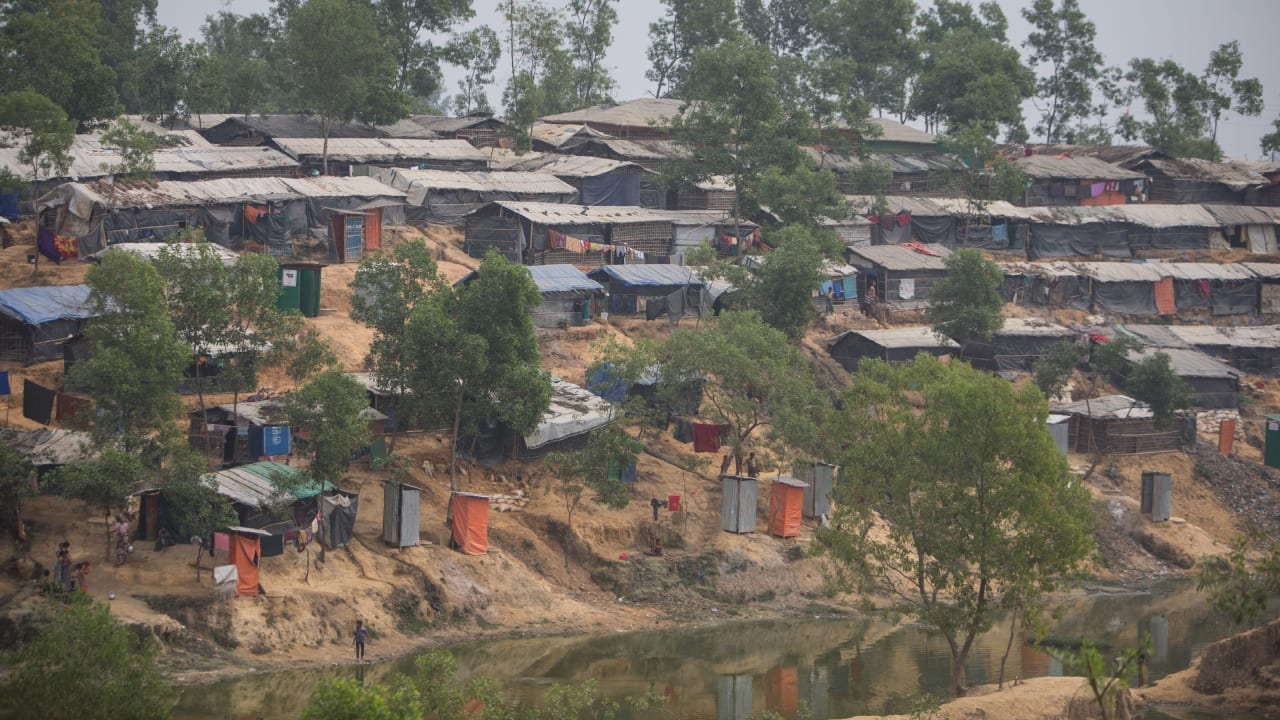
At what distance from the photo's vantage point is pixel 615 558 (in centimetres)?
3272

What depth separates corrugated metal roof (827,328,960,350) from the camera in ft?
152

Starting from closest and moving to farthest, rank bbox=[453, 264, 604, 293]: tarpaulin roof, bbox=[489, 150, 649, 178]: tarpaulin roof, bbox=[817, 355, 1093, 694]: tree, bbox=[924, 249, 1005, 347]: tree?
bbox=[817, 355, 1093, 694]: tree → bbox=[453, 264, 604, 293]: tarpaulin roof → bbox=[924, 249, 1005, 347]: tree → bbox=[489, 150, 649, 178]: tarpaulin roof

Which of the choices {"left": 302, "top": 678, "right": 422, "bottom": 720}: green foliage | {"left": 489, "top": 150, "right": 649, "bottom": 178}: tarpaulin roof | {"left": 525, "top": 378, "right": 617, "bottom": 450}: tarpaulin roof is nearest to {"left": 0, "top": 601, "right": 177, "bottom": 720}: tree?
{"left": 302, "top": 678, "right": 422, "bottom": 720}: green foliage

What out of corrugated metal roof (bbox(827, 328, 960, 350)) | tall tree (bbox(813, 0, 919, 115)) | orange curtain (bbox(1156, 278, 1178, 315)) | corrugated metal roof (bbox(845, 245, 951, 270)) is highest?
tall tree (bbox(813, 0, 919, 115))

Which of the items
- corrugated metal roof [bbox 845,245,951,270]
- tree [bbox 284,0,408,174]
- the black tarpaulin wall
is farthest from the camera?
the black tarpaulin wall

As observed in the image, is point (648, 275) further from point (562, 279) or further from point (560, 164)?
point (560, 164)

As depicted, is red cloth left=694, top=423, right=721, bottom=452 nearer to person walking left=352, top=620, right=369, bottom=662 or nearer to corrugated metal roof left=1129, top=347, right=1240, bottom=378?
person walking left=352, top=620, right=369, bottom=662

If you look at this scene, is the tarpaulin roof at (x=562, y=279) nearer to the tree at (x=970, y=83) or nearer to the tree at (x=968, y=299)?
the tree at (x=968, y=299)

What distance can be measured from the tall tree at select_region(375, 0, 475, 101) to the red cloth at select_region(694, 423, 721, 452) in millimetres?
30084

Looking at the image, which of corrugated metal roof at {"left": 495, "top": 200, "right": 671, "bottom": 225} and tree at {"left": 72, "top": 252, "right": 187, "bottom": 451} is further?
corrugated metal roof at {"left": 495, "top": 200, "right": 671, "bottom": 225}

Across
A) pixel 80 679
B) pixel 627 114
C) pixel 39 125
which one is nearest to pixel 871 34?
pixel 627 114

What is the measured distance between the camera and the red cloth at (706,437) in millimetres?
37281

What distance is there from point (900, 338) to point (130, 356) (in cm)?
2877

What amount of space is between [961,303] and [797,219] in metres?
6.95
